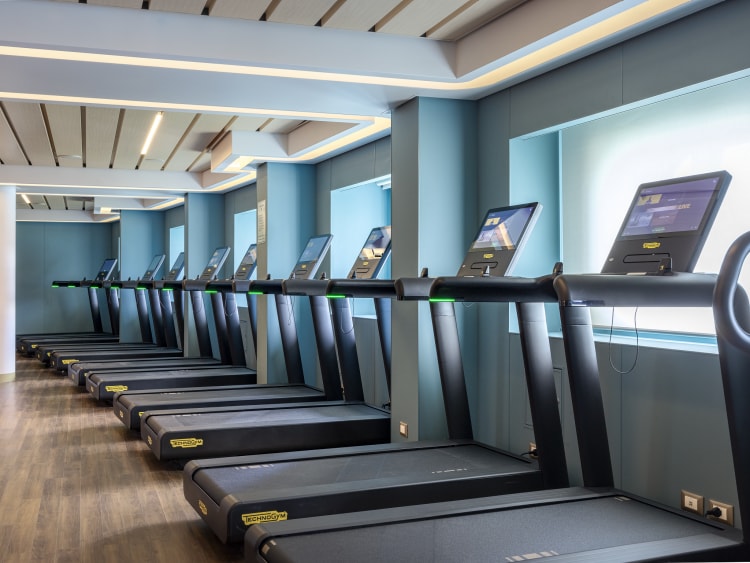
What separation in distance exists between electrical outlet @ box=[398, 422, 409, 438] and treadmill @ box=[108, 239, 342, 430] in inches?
59.5

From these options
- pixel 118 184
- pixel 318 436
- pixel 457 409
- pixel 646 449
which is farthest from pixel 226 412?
pixel 118 184

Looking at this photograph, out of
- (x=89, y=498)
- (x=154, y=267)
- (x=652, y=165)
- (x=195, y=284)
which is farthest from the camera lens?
(x=154, y=267)

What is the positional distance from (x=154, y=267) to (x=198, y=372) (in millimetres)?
4806

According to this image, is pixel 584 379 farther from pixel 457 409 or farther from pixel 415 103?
pixel 415 103

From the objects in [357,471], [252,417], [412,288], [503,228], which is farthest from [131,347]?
[503,228]

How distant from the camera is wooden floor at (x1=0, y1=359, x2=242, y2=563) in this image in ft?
13.1

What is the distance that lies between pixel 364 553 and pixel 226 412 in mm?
3438

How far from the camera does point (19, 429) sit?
718cm

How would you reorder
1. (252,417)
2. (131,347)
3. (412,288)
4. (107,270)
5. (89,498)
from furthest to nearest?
(107,270), (131,347), (252,417), (89,498), (412,288)

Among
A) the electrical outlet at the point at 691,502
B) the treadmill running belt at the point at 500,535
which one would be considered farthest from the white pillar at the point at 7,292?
the electrical outlet at the point at 691,502

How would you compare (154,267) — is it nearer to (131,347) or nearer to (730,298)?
(131,347)

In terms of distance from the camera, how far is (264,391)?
7.68m

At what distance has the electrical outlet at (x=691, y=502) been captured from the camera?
3.80m

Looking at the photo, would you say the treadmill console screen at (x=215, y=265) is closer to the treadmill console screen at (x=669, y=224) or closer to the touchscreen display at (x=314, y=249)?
the touchscreen display at (x=314, y=249)
